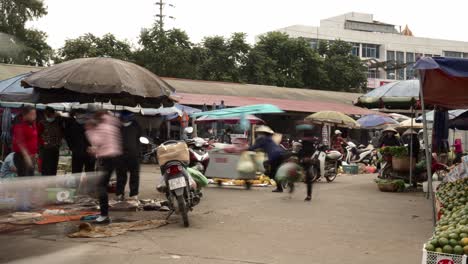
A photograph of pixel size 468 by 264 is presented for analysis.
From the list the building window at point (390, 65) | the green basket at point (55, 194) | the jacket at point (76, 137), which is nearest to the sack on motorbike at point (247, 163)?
the jacket at point (76, 137)

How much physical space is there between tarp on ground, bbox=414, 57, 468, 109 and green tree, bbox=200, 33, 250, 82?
91.8 ft

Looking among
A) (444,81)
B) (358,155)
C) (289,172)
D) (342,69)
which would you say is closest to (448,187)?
(444,81)

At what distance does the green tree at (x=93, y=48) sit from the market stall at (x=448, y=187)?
2634cm

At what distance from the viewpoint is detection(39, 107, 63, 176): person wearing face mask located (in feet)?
31.7

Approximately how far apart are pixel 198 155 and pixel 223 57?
26.7 meters

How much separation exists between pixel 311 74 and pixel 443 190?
36.8 metres

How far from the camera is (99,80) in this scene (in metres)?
8.50

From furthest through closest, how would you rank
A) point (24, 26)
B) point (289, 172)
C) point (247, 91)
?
point (247, 91) → point (24, 26) → point (289, 172)


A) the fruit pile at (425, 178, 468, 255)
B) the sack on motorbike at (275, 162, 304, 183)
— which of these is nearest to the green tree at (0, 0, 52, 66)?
the sack on motorbike at (275, 162, 304, 183)

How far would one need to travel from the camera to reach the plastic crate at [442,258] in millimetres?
4195

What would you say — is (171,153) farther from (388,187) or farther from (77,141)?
(388,187)

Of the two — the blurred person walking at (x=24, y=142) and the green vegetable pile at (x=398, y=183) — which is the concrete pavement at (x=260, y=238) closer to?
the blurred person walking at (x=24, y=142)

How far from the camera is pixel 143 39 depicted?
3681 centimetres

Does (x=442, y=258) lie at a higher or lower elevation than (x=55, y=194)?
higher
